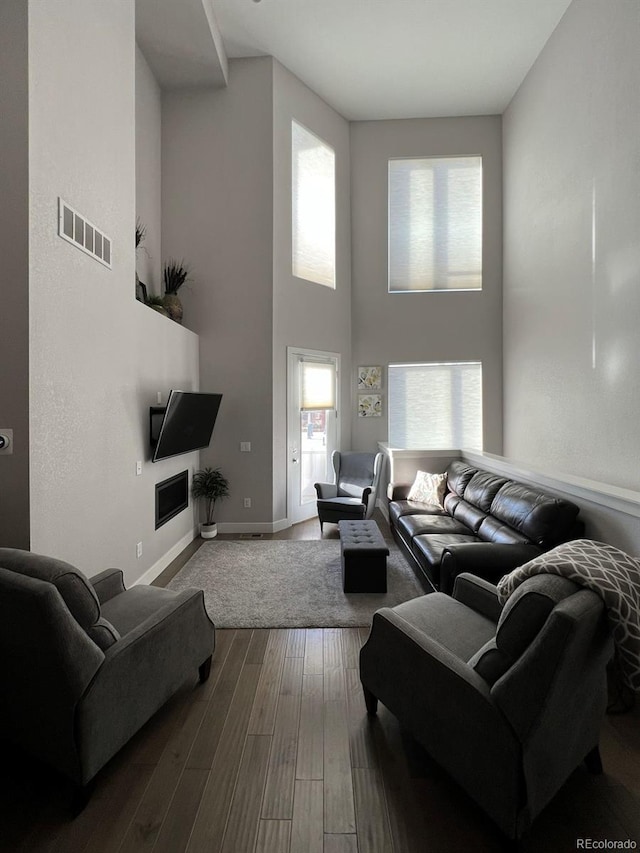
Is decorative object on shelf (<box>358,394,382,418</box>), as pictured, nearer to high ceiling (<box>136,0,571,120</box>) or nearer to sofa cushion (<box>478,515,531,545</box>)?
sofa cushion (<box>478,515,531,545</box>)

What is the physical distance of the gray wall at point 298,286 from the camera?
528 centimetres

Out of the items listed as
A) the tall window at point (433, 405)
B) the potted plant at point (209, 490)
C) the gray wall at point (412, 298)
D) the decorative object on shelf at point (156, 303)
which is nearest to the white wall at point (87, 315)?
the decorative object on shelf at point (156, 303)

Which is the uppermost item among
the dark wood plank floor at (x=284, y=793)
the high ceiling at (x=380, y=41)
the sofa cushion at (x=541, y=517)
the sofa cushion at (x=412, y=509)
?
the high ceiling at (x=380, y=41)

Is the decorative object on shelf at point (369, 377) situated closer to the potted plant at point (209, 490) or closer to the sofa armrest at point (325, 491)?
the sofa armrest at point (325, 491)

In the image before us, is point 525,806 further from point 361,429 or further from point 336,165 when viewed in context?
point 336,165

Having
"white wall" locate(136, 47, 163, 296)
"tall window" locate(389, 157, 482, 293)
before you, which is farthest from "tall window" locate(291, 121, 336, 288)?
"white wall" locate(136, 47, 163, 296)

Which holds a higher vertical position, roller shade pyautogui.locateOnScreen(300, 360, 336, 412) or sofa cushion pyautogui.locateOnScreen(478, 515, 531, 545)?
roller shade pyautogui.locateOnScreen(300, 360, 336, 412)

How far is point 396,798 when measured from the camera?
5.27 ft

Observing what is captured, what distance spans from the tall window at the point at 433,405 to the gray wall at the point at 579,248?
0.77 metres

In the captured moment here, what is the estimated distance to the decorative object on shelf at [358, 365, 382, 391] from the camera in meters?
6.50

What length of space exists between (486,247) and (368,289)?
6.46 ft

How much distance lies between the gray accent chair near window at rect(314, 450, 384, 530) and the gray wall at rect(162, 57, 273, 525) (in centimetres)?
75

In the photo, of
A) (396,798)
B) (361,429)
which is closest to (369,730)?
(396,798)

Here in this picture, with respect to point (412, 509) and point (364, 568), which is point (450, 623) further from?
point (412, 509)
